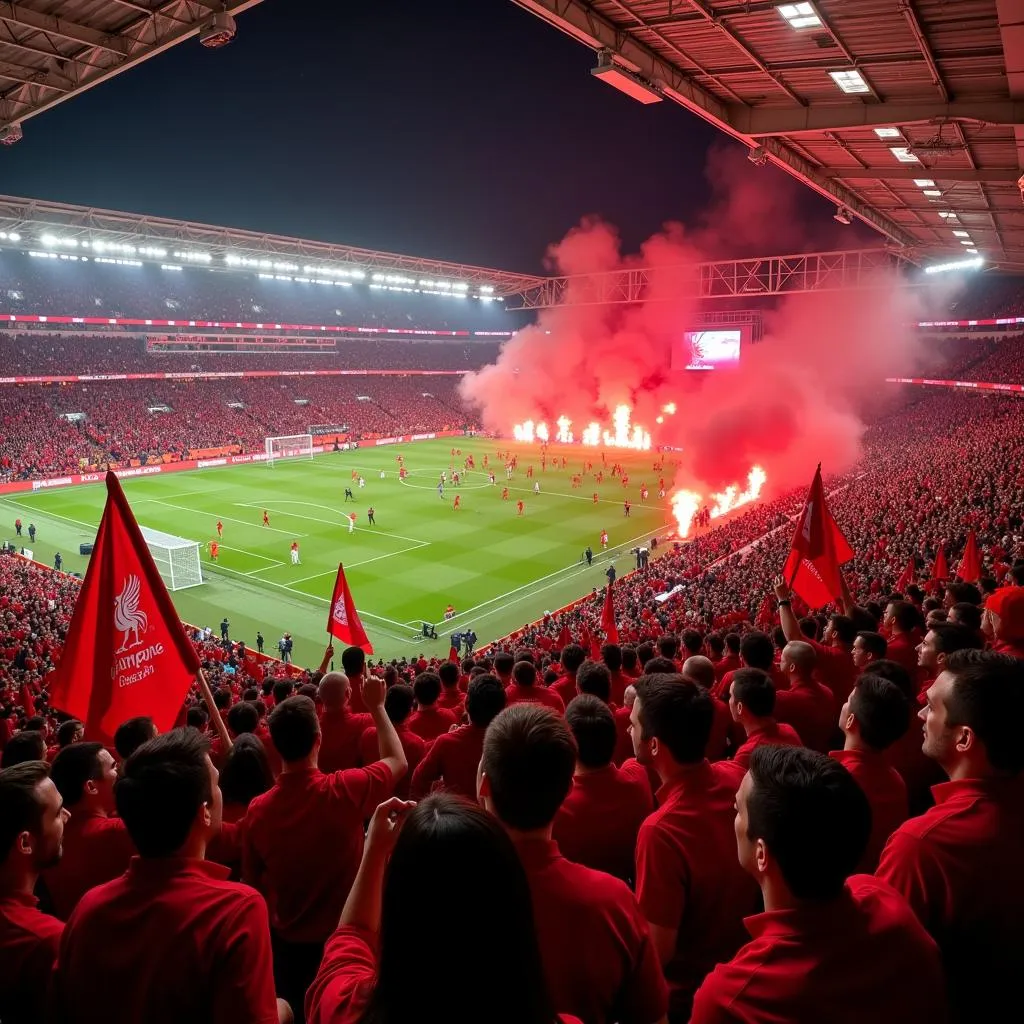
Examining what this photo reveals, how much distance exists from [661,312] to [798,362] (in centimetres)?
1442

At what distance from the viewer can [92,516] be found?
39438 mm

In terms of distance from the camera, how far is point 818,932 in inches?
80.0

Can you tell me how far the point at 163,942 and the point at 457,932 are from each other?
4.74 feet

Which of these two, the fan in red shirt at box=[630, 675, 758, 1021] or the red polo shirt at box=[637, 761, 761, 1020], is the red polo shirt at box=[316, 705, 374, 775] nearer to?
the fan in red shirt at box=[630, 675, 758, 1021]

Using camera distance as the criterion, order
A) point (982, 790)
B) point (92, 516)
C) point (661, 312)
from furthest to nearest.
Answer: point (661, 312) < point (92, 516) < point (982, 790)

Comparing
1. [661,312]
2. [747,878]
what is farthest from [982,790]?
[661,312]

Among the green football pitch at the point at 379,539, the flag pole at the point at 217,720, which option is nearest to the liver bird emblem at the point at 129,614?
the flag pole at the point at 217,720

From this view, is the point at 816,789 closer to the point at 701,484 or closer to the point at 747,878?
the point at 747,878

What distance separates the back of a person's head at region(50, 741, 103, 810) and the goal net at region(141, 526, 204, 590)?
2575 cm

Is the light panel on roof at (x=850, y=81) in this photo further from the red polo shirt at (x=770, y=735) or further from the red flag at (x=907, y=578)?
the red polo shirt at (x=770, y=735)

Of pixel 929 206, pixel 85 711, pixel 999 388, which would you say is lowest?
pixel 85 711

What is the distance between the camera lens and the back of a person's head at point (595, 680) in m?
6.45

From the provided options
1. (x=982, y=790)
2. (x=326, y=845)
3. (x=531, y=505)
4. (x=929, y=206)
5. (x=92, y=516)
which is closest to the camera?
(x=982, y=790)

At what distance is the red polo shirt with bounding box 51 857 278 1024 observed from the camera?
232 cm
